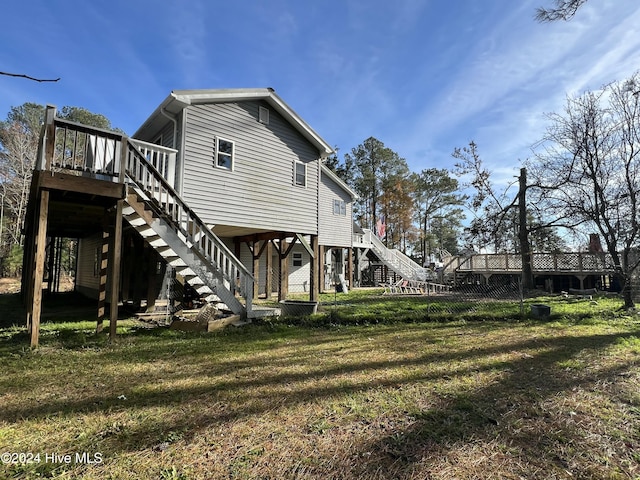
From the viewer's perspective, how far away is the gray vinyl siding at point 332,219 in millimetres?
19078

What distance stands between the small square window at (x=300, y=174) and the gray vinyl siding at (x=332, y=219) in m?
6.82

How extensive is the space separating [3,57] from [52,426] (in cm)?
354

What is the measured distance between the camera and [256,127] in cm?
1089

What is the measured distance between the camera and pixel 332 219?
64.4 feet

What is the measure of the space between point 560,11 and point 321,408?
6494 mm

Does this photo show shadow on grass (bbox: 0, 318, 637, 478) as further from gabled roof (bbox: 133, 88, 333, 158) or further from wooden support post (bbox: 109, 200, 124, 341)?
gabled roof (bbox: 133, 88, 333, 158)

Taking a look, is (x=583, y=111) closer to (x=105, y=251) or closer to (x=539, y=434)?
(x=539, y=434)

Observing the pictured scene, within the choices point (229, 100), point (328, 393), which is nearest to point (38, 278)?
point (328, 393)

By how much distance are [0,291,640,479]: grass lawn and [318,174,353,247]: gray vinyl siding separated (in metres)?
13.2

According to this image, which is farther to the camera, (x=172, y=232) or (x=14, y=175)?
(x=14, y=175)

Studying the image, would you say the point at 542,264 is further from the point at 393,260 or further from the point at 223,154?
the point at 223,154

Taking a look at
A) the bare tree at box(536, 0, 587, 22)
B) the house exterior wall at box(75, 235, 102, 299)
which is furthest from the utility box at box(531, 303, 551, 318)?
the house exterior wall at box(75, 235, 102, 299)

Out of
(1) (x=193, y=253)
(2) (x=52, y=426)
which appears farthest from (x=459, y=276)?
(2) (x=52, y=426)

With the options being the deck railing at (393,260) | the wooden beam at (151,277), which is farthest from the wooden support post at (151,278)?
the deck railing at (393,260)
